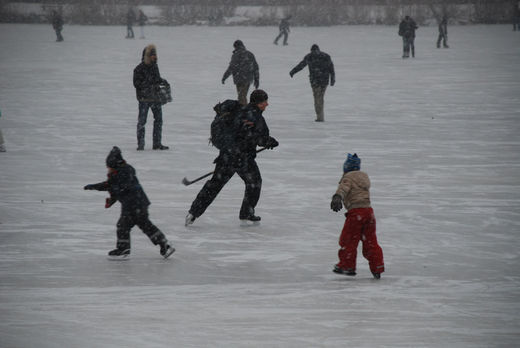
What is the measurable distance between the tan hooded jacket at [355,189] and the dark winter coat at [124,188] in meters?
1.71

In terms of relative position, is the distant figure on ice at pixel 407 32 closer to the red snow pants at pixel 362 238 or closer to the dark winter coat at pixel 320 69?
the dark winter coat at pixel 320 69

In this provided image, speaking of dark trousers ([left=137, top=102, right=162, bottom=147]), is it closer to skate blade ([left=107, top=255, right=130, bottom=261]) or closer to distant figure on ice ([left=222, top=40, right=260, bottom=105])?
distant figure on ice ([left=222, top=40, right=260, bottom=105])

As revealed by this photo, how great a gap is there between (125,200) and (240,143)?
65.4 inches

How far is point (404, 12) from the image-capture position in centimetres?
5462

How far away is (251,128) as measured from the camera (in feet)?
27.3

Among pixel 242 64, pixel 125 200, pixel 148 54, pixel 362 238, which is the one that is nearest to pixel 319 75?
pixel 242 64

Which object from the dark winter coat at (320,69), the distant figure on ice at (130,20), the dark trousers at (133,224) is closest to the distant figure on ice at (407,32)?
the dark winter coat at (320,69)

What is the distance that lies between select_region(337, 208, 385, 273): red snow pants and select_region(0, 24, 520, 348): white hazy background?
18 cm

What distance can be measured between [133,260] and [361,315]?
2.32 metres

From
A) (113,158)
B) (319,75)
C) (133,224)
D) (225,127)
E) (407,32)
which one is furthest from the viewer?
(407,32)

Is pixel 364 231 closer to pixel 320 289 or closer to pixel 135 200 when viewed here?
pixel 320 289

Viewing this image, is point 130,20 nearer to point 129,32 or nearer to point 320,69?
point 129,32

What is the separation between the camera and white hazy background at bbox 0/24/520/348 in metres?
5.71

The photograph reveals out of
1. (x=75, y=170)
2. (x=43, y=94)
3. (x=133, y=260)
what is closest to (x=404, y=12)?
(x=43, y=94)
